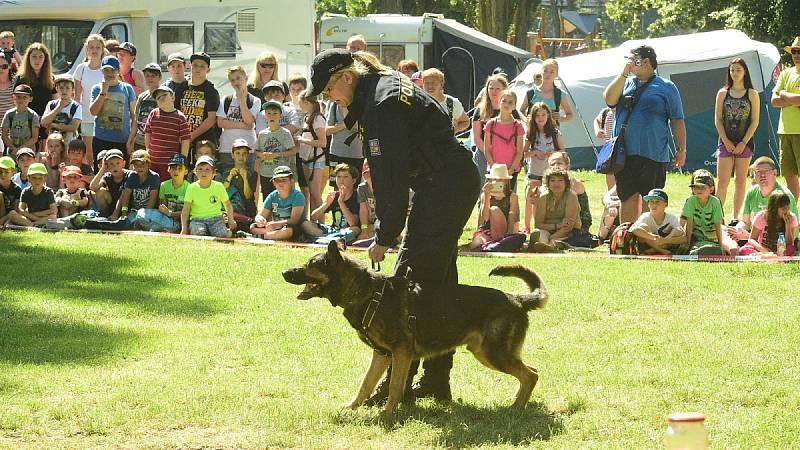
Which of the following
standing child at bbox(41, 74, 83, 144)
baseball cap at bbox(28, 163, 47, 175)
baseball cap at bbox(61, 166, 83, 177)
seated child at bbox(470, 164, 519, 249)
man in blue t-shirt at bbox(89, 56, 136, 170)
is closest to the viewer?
seated child at bbox(470, 164, 519, 249)

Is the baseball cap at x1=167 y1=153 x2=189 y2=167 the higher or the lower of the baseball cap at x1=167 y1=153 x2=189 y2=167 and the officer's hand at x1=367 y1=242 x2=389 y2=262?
the lower

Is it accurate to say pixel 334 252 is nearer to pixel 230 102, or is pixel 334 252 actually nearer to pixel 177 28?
pixel 230 102

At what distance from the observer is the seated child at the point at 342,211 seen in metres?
12.4

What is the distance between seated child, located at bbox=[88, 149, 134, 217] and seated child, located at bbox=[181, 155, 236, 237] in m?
0.89

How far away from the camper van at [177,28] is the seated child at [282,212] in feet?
21.6

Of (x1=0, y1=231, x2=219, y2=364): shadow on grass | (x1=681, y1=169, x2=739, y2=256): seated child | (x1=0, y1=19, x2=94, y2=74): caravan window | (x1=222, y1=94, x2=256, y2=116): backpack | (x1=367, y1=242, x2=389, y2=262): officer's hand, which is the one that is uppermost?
(x1=0, y1=19, x2=94, y2=74): caravan window

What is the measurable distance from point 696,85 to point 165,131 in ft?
33.8

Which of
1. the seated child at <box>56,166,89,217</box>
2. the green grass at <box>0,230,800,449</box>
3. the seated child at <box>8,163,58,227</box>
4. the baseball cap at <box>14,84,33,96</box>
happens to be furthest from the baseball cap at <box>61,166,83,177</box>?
the green grass at <box>0,230,800,449</box>

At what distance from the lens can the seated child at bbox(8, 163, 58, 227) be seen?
511 inches

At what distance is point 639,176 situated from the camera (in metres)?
11.5

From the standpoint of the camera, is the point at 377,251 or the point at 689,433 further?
the point at 377,251

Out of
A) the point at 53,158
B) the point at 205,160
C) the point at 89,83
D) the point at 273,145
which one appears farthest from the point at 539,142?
the point at 53,158

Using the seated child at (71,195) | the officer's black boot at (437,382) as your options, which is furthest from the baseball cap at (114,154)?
the officer's black boot at (437,382)

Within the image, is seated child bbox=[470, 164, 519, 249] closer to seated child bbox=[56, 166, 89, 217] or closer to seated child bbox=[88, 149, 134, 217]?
seated child bbox=[88, 149, 134, 217]
